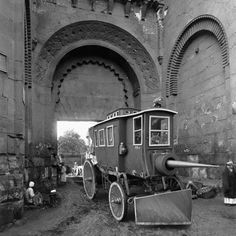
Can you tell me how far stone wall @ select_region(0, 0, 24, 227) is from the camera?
235 inches

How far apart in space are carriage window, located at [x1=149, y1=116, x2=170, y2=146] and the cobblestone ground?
1.84 meters

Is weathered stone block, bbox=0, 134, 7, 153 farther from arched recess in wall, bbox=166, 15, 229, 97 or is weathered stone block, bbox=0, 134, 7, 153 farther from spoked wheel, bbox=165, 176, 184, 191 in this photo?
arched recess in wall, bbox=166, 15, 229, 97

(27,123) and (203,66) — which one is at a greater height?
(203,66)

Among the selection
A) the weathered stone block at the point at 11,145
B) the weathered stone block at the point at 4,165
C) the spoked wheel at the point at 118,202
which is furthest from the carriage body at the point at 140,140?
the weathered stone block at the point at 4,165

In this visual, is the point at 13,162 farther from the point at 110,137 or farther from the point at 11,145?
the point at 110,137

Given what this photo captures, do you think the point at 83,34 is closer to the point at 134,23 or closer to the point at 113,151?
the point at 134,23

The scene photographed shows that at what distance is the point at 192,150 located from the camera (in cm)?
1079

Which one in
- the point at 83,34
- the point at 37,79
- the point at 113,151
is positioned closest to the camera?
the point at 113,151

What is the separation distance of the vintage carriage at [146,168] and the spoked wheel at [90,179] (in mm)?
1124

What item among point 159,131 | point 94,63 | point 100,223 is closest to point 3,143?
point 100,223

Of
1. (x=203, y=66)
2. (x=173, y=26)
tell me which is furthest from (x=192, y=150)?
(x=173, y=26)

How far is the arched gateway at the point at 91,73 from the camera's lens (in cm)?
1179

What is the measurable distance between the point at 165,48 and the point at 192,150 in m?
5.03

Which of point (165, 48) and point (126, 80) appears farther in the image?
point (126, 80)
